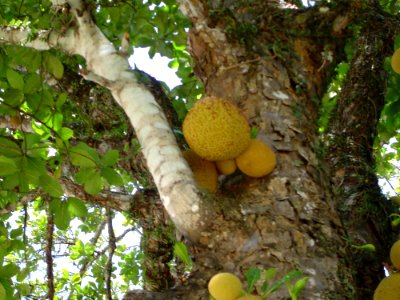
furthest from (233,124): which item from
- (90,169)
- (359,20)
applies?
(359,20)

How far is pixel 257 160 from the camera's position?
150 cm

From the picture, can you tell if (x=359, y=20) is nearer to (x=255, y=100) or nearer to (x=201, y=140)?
(x=255, y=100)

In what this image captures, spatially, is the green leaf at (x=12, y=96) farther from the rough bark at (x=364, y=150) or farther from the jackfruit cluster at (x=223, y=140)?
the rough bark at (x=364, y=150)

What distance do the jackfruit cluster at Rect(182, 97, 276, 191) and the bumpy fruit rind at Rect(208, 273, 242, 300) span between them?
0.33m

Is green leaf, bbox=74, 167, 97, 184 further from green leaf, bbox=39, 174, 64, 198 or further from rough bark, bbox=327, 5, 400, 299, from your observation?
rough bark, bbox=327, 5, 400, 299

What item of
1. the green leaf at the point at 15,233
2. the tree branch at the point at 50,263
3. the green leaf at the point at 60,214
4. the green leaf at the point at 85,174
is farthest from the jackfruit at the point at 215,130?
the green leaf at the point at 15,233

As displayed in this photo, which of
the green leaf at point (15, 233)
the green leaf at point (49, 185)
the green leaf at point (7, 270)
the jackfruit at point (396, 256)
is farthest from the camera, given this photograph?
the green leaf at point (15, 233)

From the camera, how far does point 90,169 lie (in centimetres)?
188

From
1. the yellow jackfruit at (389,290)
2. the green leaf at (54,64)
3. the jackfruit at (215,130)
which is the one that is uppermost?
the green leaf at (54,64)

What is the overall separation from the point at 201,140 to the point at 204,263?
329mm

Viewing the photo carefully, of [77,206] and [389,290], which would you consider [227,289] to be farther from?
[77,206]

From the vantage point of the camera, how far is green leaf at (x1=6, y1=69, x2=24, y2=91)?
6.22 feet

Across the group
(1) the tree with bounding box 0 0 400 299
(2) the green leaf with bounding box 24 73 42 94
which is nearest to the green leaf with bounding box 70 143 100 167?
(1) the tree with bounding box 0 0 400 299

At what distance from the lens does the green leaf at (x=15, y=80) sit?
6.22 ft
